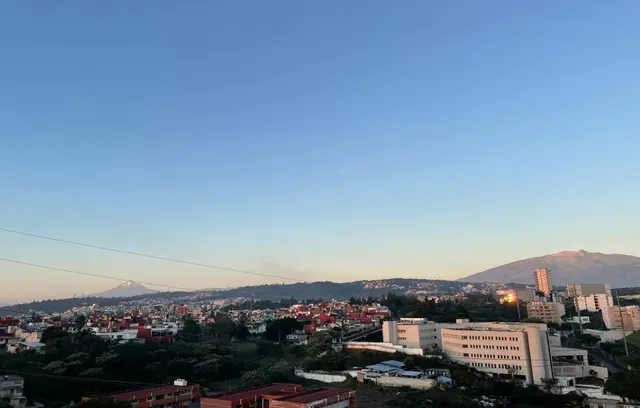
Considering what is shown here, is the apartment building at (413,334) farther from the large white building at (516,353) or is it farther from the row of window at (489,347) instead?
the row of window at (489,347)

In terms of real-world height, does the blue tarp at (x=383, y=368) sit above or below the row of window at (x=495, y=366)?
above

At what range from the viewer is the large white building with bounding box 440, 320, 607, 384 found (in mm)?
41906

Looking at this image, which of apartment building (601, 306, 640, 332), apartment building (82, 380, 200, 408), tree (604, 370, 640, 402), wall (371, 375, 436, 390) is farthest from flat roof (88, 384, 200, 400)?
apartment building (601, 306, 640, 332)

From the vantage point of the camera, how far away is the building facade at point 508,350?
4181 centimetres

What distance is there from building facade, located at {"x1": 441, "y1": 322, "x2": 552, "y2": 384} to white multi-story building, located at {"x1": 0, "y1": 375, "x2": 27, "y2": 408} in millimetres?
38854

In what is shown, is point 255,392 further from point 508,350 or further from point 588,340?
point 588,340

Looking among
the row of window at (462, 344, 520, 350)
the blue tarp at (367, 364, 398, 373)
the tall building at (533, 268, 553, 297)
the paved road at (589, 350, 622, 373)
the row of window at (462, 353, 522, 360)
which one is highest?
the tall building at (533, 268, 553, 297)

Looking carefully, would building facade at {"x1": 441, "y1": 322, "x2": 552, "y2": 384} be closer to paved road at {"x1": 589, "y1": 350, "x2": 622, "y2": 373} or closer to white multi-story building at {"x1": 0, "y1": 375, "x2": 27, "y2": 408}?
paved road at {"x1": 589, "y1": 350, "x2": 622, "y2": 373}

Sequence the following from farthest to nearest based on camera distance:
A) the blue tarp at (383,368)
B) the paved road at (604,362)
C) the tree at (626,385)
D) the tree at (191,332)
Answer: the tree at (191,332) < the paved road at (604,362) < the blue tarp at (383,368) < the tree at (626,385)

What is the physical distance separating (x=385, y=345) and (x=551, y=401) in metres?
19.4

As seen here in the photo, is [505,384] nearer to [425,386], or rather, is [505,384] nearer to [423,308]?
[425,386]

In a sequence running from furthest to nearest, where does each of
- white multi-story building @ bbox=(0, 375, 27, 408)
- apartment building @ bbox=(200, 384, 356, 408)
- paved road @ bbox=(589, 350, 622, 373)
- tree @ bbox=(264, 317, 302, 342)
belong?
tree @ bbox=(264, 317, 302, 342) < paved road @ bbox=(589, 350, 622, 373) < white multi-story building @ bbox=(0, 375, 27, 408) < apartment building @ bbox=(200, 384, 356, 408)

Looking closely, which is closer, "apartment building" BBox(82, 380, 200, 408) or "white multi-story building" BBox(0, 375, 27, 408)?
"apartment building" BBox(82, 380, 200, 408)

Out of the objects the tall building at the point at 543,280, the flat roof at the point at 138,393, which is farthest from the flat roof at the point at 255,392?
the tall building at the point at 543,280
